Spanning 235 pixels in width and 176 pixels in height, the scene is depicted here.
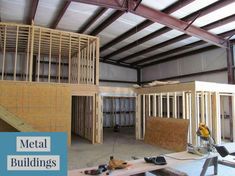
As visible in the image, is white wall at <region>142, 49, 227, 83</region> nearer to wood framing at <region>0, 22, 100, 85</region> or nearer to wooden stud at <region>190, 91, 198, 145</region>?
wooden stud at <region>190, 91, 198, 145</region>

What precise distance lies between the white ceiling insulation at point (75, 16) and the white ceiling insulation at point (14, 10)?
49.4 inches

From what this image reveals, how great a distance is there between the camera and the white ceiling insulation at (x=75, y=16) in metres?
6.84

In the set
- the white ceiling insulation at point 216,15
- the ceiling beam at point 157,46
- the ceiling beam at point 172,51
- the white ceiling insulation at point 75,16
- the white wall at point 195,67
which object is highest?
the white ceiling insulation at point 75,16

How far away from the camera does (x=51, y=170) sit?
4.23 feet

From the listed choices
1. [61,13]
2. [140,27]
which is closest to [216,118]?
[140,27]

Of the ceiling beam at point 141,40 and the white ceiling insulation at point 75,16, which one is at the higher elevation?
the white ceiling insulation at point 75,16

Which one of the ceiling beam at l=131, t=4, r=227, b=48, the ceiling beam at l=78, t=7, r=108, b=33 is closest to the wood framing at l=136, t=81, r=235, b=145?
the ceiling beam at l=131, t=4, r=227, b=48

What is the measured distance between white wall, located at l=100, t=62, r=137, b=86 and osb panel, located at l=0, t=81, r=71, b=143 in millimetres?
5798

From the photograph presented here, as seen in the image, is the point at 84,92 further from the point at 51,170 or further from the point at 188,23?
the point at 51,170

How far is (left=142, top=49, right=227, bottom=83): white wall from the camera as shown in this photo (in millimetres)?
9398

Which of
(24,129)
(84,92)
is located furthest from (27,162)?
(84,92)

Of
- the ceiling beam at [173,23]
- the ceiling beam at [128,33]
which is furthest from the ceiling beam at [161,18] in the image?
the ceiling beam at [128,33]

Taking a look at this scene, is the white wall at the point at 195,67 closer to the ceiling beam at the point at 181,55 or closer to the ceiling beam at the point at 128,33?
the ceiling beam at the point at 181,55

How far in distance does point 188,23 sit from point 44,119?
5695 millimetres
